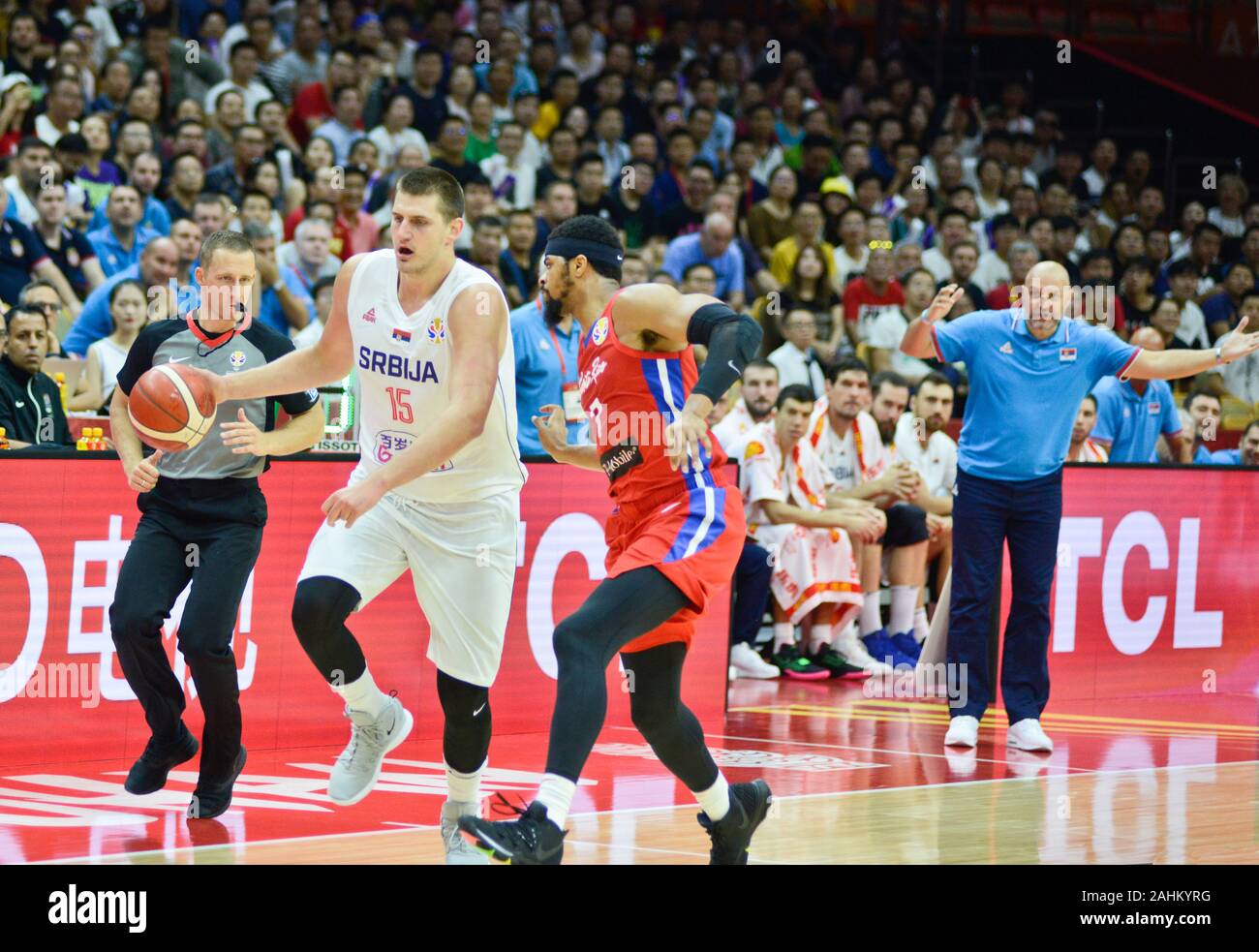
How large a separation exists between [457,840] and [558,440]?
1.41 metres

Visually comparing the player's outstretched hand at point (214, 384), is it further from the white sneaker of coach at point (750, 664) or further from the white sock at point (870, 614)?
the white sock at point (870, 614)


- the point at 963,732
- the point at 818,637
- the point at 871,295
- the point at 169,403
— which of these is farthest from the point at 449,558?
the point at 871,295

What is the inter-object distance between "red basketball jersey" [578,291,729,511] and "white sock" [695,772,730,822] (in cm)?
94

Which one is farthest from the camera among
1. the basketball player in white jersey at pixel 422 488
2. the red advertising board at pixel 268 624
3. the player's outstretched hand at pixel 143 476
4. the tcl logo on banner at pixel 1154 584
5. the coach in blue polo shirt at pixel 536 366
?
the tcl logo on banner at pixel 1154 584

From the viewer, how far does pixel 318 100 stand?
15.5m

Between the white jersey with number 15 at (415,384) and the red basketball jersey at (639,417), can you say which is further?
the white jersey with number 15 at (415,384)

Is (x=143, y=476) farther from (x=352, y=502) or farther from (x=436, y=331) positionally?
(x=352, y=502)

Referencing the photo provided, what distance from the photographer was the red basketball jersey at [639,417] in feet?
19.5

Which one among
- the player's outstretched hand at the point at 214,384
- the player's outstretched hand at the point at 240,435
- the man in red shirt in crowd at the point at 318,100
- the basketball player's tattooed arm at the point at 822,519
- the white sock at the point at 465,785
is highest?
the man in red shirt in crowd at the point at 318,100

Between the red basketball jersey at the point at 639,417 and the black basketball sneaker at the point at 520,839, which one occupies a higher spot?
the red basketball jersey at the point at 639,417

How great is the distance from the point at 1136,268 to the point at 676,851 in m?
12.4

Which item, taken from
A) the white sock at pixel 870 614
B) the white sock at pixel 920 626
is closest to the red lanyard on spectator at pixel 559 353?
the white sock at pixel 870 614

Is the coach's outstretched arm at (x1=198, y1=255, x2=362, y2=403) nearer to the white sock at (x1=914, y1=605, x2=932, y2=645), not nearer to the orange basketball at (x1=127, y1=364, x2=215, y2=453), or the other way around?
the orange basketball at (x1=127, y1=364, x2=215, y2=453)

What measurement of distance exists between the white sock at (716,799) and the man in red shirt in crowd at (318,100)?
34.5 feet
